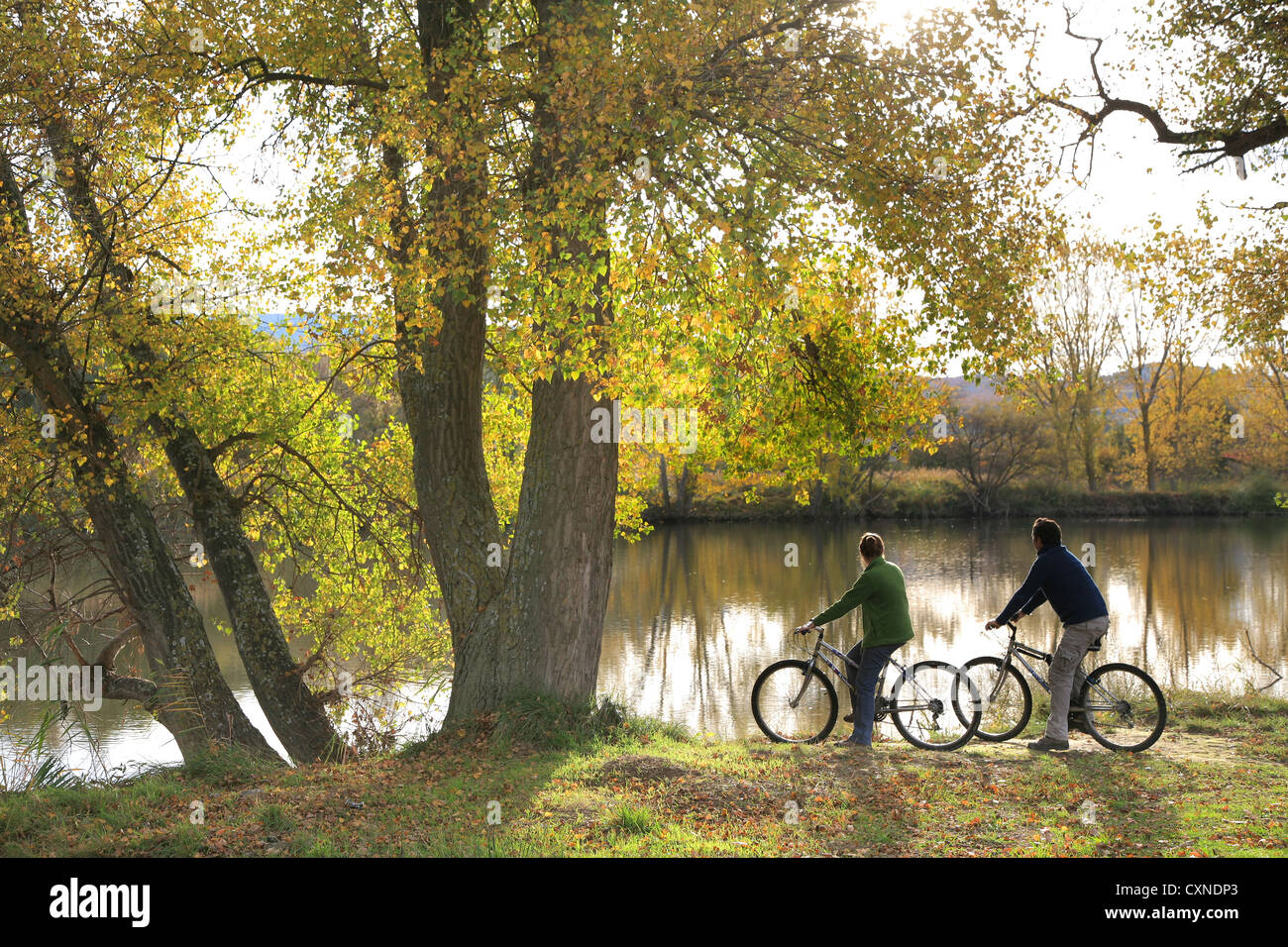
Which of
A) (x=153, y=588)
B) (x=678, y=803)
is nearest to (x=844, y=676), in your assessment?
(x=678, y=803)

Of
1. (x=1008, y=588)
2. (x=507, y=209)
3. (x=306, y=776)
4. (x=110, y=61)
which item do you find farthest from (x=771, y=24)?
(x=1008, y=588)

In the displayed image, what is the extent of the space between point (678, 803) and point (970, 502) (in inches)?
1936

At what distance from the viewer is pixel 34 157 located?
420 inches

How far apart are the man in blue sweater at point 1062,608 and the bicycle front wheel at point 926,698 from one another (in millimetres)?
685

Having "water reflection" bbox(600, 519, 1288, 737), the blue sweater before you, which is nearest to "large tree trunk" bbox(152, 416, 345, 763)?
"water reflection" bbox(600, 519, 1288, 737)

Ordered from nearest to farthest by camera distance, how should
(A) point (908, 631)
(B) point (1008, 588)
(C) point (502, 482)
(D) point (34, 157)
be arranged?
(A) point (908, 631)
(D) point (34, 157)
(C) point (502, 482)
(B) point (1008, 588)

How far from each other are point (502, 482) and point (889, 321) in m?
9.37

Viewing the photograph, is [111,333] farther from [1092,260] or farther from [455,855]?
[1092,260]

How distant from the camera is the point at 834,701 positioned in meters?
9.08

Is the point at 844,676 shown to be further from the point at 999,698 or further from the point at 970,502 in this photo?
the point at 970,502

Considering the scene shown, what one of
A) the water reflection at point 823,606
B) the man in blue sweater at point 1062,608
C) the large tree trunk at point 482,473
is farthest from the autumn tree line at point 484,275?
the water reflection at point 823,606

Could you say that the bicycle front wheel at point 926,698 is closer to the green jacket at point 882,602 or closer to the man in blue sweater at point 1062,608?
the green jacket at point 882,602

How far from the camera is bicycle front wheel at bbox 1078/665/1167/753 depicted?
8453 mm

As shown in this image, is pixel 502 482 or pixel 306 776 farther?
pixel 502 482
